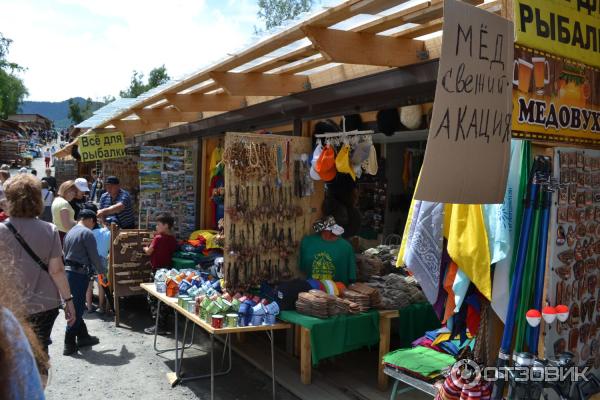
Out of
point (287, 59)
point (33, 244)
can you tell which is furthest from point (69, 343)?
point (287, 59)

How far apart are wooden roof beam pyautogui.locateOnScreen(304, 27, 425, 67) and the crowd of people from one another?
2.24m

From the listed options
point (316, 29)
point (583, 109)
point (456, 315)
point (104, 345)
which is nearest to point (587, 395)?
point (456, 315)

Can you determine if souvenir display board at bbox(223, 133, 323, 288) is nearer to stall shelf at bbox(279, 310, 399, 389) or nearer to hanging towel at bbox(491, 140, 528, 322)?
stall shelf at bbox(279, 310, 399, 389)

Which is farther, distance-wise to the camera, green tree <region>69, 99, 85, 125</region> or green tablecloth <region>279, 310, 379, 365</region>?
green tree <region>69, 99, 85, 125</region>

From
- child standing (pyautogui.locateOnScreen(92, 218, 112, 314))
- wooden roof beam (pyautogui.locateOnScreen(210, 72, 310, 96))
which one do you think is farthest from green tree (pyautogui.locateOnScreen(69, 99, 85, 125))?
wooden roof beam (pyautogui.locateOnScreen(210, 72, 310, 96))

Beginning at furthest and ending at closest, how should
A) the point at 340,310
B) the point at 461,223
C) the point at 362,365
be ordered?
the point at 362,365 → the point at 340,310 → the point at 461,223

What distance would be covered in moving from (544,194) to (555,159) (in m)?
0.19

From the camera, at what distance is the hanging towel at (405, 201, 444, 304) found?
9.57 ft

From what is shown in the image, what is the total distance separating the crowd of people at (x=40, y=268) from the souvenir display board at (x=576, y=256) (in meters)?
2.35

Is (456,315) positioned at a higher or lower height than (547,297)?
lower

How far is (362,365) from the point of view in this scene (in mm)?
5266

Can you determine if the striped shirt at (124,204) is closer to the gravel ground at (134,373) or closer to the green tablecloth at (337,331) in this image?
the gravel ground at (134,373)

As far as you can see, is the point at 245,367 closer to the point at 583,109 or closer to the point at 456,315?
the point at 456,315

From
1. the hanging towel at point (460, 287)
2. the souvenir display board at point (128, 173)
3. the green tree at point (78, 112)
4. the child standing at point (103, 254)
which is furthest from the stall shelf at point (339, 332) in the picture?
the green tree at point (78, 112)
